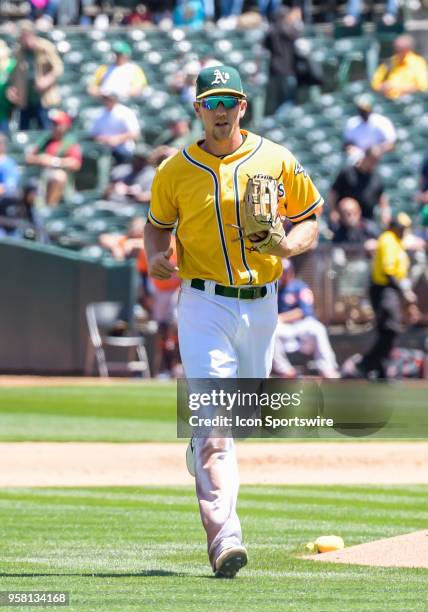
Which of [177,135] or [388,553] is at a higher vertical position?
[388,553]

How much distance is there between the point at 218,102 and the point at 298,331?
12333 millimetres

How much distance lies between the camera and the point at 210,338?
633 centimetres

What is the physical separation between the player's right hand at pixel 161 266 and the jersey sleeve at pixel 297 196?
0.56 metres

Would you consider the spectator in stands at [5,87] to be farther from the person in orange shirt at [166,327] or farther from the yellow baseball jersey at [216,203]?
the yellow baseball jersey at [216,203]

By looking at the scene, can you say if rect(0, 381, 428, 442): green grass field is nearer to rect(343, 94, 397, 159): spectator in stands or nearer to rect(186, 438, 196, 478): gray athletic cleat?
rect(343, 94, 397, 159): spectator in stands

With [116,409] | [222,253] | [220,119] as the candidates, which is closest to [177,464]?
[116,409]

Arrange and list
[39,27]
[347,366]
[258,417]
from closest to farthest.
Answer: [258,417]
[347,366]
[39,27]

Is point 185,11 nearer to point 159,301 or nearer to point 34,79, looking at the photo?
point 34,79

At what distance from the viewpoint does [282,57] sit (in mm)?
23062

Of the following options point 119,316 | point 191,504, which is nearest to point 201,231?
point 191,504

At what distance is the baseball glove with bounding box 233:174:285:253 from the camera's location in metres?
6.11

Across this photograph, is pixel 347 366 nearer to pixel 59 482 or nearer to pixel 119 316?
pixel 119 316

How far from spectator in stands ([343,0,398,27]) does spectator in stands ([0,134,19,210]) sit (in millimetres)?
6053

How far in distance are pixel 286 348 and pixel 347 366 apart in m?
0.77
